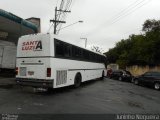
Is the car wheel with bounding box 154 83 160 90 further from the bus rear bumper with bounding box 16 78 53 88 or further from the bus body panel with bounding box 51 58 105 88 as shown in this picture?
the bus rear bumper with bounding box 16 78 53 88

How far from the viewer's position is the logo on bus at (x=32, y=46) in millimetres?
12867

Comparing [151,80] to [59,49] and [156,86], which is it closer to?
[156,86]

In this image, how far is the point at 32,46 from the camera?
1313cm

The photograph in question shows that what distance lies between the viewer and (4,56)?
75.1 feet

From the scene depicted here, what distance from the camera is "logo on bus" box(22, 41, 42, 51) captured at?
12867mm

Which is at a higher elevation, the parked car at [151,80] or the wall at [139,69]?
the wall at [139,69]

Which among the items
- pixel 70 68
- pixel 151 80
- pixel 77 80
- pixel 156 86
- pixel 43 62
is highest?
pixel 43 62

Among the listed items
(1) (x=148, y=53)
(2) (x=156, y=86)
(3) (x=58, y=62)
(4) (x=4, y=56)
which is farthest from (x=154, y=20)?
(3) (x=58, y=62)

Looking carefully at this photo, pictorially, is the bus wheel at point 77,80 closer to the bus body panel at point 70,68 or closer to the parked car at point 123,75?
the bus body panel at point 70,68

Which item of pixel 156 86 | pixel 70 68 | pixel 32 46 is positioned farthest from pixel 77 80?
pixel 156 86

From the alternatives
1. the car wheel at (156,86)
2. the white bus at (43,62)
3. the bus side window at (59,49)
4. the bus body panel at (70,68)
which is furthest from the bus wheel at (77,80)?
the car wheel at (156,86)

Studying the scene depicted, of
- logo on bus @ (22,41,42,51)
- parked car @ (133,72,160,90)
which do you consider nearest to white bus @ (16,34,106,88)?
logo on bus @ (22,41,42,51)

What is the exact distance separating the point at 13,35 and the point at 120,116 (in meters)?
22.2

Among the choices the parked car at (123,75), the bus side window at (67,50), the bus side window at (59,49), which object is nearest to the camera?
the bus side window at (59,49)
